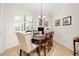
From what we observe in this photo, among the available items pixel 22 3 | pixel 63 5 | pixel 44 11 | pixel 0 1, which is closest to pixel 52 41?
pixel 44 11

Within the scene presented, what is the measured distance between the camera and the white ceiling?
225 cm

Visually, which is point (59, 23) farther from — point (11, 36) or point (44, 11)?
point (11, 36)

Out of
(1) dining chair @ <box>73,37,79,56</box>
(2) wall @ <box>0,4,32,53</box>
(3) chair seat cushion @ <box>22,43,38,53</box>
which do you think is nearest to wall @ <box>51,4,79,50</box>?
(1) dining chair @ <box>73,37,79,56</box>

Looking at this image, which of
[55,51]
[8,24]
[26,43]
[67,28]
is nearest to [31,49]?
[26,43]

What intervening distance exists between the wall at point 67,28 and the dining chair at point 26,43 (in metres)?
0.54

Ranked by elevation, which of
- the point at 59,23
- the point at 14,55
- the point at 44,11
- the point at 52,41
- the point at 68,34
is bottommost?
the point at 14,55

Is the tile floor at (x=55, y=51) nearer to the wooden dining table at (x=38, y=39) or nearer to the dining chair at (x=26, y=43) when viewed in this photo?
the dining chair at (x=26, y=43)

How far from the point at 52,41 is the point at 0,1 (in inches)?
55.2

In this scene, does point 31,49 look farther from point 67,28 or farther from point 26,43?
point 67,28

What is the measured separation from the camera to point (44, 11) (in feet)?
7.34

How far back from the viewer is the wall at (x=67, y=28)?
2.22 meters

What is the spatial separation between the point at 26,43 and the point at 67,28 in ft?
3.12

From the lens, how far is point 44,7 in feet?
7.38

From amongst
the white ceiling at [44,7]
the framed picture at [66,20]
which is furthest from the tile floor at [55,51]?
the white ceiling at [44,7]
